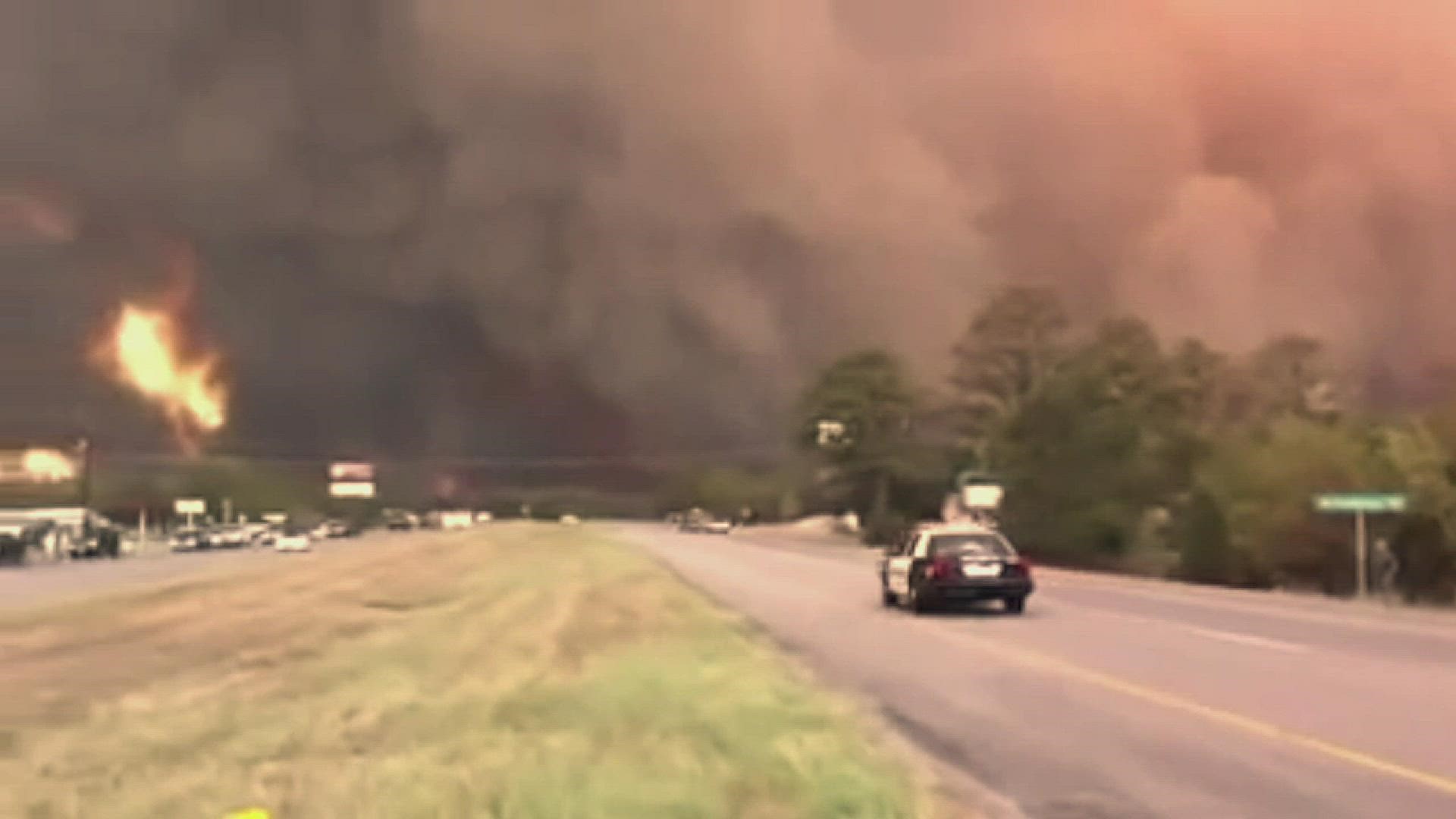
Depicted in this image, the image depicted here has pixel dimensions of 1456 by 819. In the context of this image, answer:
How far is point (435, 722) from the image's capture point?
1670cm

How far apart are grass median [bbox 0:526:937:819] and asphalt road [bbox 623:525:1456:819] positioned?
1285 mm

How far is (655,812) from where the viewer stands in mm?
11117

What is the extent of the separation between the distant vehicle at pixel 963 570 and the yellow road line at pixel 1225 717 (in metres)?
8.86

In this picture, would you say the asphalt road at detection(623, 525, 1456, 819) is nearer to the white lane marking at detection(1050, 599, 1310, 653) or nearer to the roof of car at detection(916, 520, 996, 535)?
the white lane marking at detection(1050, 599, 1310, 653)

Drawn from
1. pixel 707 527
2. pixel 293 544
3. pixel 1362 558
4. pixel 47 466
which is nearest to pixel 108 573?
pixel 293 544

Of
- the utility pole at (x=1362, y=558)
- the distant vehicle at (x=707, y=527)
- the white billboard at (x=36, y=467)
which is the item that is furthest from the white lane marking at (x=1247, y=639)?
the distant vehicle at (x=707, y=527)

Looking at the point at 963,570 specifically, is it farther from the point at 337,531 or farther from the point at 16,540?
the point at 337,531

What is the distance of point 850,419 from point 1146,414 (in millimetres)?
64002

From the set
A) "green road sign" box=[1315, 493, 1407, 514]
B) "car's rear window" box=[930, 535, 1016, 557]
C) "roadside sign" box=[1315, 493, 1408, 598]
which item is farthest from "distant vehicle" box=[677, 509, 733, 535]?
"car's rear window" box=[930, 535, 1016, 557]

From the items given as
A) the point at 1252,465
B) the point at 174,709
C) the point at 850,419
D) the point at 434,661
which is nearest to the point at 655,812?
the point at 174,709

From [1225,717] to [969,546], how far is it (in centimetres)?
2039

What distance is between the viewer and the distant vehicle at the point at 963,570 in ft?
123

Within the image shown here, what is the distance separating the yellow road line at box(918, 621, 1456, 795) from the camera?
535 inches

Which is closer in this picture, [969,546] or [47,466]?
[969,546]
